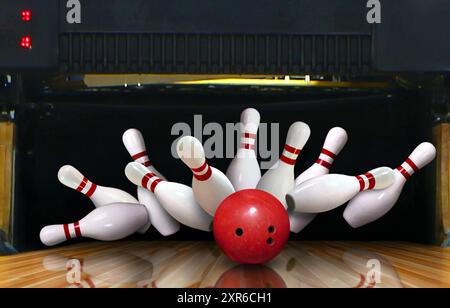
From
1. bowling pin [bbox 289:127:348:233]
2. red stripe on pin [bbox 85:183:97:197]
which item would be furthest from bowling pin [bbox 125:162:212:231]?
bowling pin [bbox 289:127:348:233]

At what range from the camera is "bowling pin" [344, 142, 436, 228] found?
2.23 meters

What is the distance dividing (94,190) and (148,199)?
19cm

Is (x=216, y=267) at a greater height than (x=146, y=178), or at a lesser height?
lesser

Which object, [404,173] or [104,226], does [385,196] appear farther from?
[104,226]

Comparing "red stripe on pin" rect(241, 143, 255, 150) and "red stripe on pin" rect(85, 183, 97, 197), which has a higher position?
"red stripe on pin" rect(241, 143, 255, 150)

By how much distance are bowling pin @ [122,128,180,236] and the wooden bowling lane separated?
2.3 inches

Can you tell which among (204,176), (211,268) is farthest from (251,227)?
(204,176)

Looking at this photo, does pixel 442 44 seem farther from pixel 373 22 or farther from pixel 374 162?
pixel 374 162

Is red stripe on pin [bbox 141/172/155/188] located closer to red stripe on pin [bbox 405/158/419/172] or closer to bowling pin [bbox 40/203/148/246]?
bowling pin [bbox 40/203/148/246]

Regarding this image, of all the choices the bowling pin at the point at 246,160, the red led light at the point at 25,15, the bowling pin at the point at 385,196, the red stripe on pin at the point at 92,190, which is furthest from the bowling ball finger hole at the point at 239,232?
the red led light at the point at 25,15

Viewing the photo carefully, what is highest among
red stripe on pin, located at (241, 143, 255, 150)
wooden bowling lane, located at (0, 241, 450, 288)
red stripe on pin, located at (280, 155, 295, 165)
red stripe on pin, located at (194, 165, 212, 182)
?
red stripe on pin, located at (241, 143, 255, 150)

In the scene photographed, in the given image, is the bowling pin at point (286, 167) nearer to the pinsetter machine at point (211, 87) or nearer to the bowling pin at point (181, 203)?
the pinsetter machine at point (211, 87)

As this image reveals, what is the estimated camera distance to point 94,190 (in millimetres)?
2312
